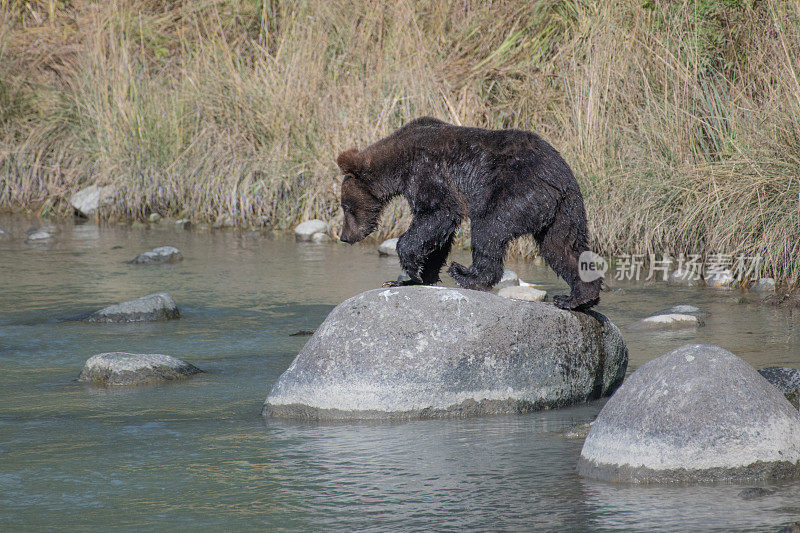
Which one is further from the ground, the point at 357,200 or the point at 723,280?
the point at 357,200

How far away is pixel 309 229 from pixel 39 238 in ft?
11.2

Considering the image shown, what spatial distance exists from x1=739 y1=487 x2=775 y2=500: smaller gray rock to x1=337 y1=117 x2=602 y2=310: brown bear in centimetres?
176

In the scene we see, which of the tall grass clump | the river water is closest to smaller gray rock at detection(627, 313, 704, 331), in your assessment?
the river water

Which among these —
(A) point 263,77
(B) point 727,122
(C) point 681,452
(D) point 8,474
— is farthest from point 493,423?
(A) point 263,77

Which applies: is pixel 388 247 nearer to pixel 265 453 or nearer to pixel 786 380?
pixel 786 380

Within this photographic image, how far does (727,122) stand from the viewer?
34.6 feet

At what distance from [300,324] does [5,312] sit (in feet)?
8.36

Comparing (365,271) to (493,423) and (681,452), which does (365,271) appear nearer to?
(493,423)

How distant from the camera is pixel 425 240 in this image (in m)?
6.31

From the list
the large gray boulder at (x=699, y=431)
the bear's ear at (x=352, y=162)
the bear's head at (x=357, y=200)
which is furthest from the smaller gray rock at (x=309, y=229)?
the large gray boulder at (x=699, y=431)

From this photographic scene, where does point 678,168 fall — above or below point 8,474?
above

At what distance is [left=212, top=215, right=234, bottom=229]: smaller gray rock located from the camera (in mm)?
14281

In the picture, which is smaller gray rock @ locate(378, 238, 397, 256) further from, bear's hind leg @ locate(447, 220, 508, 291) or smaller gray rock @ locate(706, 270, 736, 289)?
bear's hind leg @ locate(447, 220, 508, 291)

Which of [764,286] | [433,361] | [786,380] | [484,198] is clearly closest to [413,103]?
[764,286]
